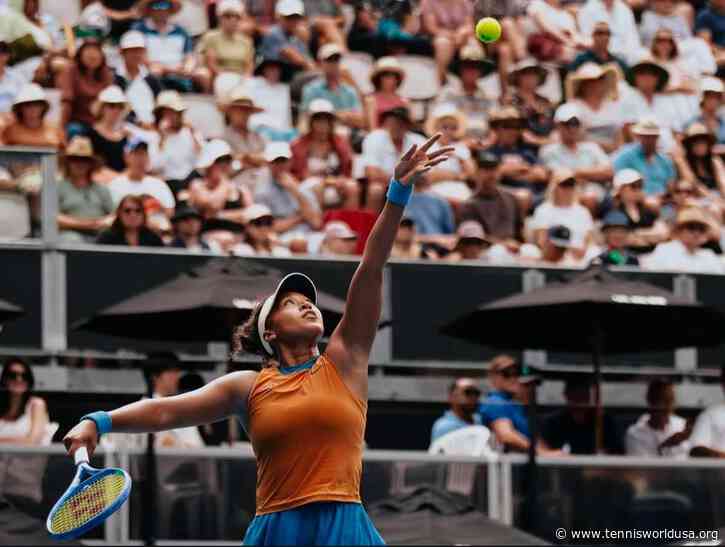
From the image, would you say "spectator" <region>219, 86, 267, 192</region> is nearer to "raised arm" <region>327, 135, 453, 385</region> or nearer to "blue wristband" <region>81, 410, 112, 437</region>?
"raised arm" <region>327, 135, 453, 385</region>

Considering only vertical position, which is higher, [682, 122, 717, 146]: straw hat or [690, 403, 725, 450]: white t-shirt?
[682, 122, 717, 146]: straw hat

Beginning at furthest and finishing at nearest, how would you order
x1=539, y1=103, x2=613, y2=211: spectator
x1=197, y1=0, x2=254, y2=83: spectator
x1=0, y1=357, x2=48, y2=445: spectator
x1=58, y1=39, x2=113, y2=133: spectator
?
x1=197, y1=0, x2=254, y2=83: spectator, x1=539, y1=103, x2=613, y2=211: spectator, x1=58, y1=39, x2=113, y2=133: spectator, x1=0, y1=357, x2=48, y2=445: spectator

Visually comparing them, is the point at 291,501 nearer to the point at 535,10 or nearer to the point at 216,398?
the point at 216,398

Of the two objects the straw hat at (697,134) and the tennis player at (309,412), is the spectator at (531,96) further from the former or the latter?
the tennis player at (309,412)

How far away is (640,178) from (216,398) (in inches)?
418

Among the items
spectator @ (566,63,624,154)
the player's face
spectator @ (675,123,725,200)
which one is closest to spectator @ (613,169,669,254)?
spectator @ (675,123,725,200)

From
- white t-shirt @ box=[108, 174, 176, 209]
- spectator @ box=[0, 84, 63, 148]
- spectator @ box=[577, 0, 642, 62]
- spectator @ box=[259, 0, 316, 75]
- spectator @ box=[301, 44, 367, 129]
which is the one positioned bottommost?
white t-shirt @ box=[108, 174, 176, 209]

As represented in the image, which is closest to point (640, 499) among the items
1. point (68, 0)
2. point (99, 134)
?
point (99, 134)

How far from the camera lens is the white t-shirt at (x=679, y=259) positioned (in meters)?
16.5

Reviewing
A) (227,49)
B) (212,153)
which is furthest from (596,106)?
(212,153)

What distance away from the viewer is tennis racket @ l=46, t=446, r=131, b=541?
695 centimetres

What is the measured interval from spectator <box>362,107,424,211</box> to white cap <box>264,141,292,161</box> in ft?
2.27

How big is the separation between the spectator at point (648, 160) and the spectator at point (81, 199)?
533 centimetres

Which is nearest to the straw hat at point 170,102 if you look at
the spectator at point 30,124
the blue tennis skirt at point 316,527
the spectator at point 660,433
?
the spectator at point 30,124
